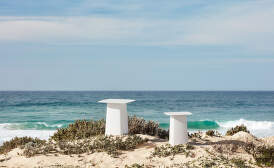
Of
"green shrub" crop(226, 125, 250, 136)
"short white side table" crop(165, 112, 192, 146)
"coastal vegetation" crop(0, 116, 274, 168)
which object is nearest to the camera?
"coastal vegetation" crop(0, 116, 274, 168)

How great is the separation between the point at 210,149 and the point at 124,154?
10.3 feet

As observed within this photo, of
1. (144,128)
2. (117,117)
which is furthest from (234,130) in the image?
(117,117)

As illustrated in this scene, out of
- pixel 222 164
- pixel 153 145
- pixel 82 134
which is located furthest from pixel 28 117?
pixel 222 164

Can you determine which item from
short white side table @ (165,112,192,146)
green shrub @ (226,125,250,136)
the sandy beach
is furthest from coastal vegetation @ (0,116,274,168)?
green shrub @ (226,125,250,136)

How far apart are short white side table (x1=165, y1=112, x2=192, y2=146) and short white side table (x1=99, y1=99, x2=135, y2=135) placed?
227 cm

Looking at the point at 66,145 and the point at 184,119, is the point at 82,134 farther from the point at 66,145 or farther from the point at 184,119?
the point at 184,119

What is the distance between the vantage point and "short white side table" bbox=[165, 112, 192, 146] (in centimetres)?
1187

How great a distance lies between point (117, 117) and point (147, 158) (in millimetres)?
2622

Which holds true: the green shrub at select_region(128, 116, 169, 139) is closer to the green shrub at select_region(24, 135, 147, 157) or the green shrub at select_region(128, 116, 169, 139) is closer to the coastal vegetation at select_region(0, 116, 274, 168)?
the coastal vegetation at select_region(0, 116, 274, 168)

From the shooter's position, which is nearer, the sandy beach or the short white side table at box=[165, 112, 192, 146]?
the sandy beach

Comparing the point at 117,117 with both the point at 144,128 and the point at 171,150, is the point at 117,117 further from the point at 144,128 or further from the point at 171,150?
the point at 171,150

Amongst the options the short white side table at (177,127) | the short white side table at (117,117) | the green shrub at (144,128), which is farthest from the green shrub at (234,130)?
the short white side table at (117,117)

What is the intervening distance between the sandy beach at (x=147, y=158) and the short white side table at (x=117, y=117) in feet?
4.15

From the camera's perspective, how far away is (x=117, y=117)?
13289 millimetres
